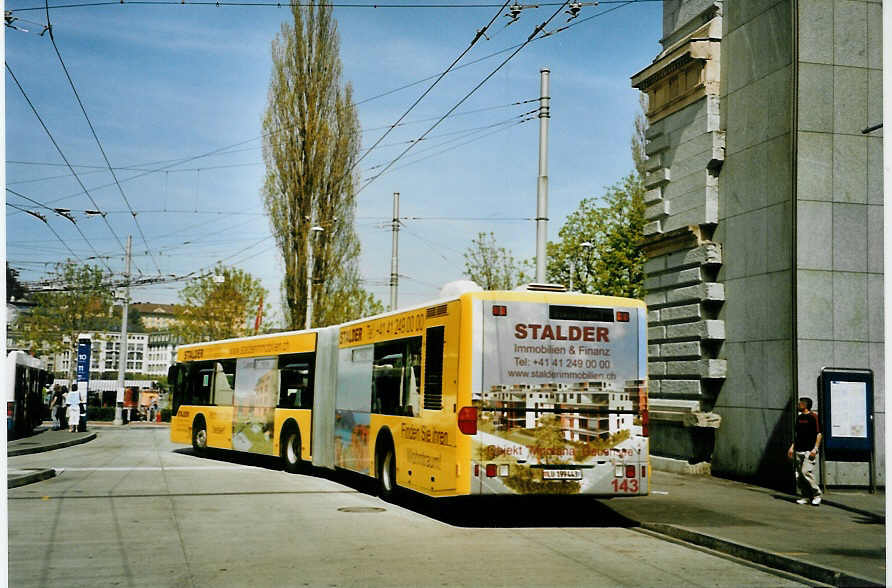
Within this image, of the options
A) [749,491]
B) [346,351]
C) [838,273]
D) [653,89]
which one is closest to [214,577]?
[346,351]

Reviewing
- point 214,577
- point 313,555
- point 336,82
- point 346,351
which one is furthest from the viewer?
point 336,82

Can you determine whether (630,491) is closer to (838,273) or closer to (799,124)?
(838,273)

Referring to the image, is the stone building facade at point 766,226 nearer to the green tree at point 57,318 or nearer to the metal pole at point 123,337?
the metal pole at point 123,337

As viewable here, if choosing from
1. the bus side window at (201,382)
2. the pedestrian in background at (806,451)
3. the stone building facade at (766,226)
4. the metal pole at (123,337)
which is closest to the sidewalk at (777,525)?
the pedestrian in background at (806,451)

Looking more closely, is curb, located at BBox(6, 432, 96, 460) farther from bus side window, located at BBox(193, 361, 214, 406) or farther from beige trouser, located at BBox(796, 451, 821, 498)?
beige trouser, located at BBox(796, 451, 821, 498)

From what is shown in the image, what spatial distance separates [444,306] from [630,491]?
3.17 metres

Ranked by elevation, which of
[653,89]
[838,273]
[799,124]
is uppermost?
[653,89]

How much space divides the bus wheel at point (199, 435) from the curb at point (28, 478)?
6.13 m

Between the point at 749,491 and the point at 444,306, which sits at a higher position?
the point at 444,306

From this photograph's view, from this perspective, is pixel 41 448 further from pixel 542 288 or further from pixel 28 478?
pixel 542 288

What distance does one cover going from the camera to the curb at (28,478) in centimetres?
1609

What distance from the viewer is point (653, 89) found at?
20641 millimetres

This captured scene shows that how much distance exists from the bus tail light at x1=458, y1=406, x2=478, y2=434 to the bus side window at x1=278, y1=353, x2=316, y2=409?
7.91 m

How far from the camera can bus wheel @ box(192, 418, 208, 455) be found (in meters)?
24.1
